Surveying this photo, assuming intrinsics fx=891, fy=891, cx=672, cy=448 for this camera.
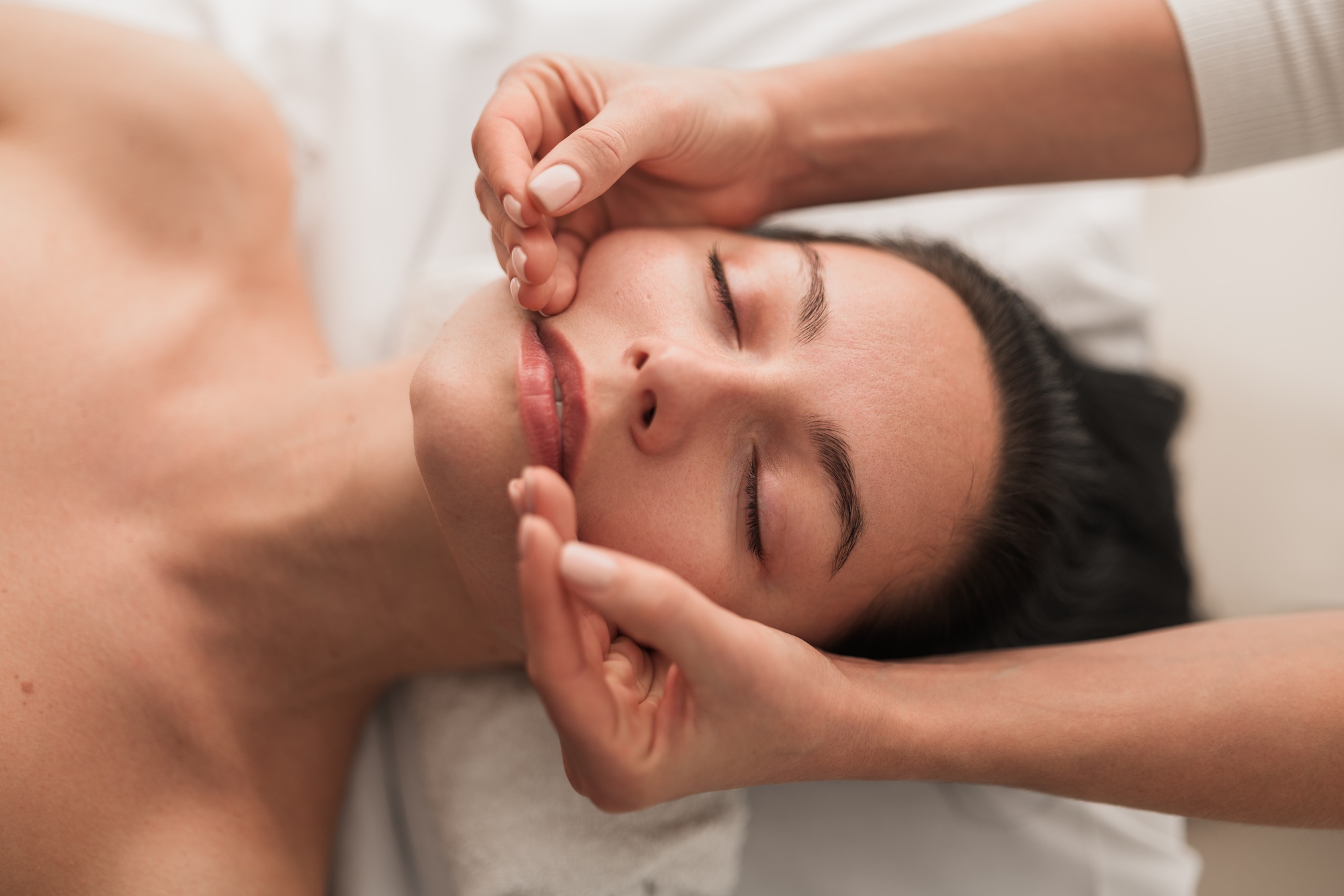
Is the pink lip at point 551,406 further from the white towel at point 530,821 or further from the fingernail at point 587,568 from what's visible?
the white towel at point 530,821

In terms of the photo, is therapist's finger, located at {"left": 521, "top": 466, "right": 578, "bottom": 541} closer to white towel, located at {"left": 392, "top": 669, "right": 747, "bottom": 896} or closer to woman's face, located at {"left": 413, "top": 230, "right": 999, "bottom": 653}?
woman's face, located at {"left": 413, "top": 230, "right": 999, "bottom": 653}

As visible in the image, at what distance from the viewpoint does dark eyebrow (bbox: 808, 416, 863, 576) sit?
114cm

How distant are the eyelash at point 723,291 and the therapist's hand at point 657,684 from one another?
1.34ft

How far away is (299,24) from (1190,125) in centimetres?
174

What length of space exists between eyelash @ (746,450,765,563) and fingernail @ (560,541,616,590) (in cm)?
35

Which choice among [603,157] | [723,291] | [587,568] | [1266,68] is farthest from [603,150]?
[1266,68]

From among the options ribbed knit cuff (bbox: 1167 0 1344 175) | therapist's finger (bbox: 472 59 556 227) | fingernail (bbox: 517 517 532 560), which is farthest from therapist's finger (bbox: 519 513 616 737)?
ribbed knit cuff (bbox: 1167 0 1344 175)

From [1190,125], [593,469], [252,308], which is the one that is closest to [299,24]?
[252,308]

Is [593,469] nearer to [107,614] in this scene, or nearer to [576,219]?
[576,219]

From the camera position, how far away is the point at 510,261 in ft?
3.64

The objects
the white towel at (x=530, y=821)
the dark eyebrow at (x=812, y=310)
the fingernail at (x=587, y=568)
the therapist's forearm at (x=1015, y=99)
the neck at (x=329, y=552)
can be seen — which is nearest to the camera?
the fingernail at (x=587, y=568)

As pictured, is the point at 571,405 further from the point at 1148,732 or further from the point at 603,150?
the point at 1148,732

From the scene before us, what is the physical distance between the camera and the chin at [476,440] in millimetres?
1087

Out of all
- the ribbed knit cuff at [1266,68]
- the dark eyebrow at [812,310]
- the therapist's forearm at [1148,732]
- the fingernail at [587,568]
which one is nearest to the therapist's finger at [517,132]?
the dark eyebrow at [812,310]
